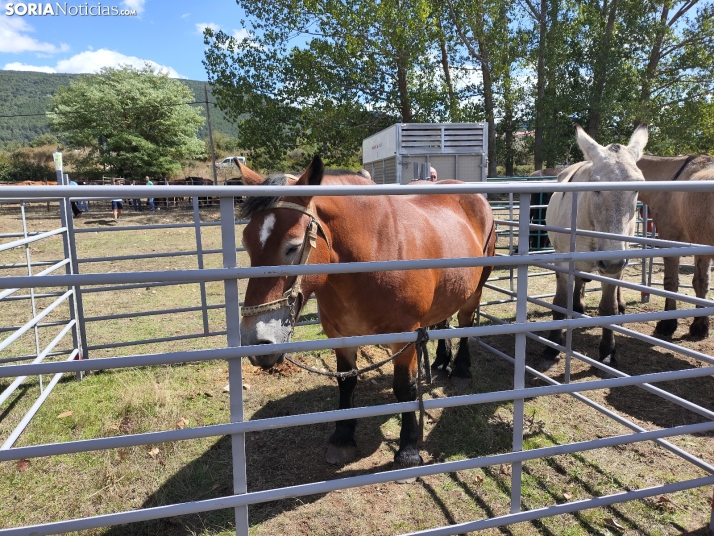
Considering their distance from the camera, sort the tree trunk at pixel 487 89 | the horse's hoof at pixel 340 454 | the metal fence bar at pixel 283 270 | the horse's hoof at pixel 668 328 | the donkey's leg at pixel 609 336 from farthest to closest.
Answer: the tree trunk at pixel 487 89, the horse's hoof at pixel 668 328, the donkey's leg at pixel 609 336, the horse's hoof at pixel 340 454, the metal fence bar at pixel 283 270

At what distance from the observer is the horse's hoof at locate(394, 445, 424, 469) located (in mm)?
2963

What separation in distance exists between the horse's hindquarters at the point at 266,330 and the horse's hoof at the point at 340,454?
54.6 inches

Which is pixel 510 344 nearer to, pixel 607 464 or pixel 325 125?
pixel 607 464

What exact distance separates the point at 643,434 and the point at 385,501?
148 cm

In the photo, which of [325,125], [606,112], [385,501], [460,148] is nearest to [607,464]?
[385,501]

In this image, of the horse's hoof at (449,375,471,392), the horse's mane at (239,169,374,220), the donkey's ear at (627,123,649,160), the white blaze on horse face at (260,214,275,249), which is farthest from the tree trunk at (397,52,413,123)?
the white blaze on horse face at (260,214,275,249)

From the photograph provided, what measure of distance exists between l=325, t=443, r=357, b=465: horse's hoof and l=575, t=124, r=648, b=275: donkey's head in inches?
98.1

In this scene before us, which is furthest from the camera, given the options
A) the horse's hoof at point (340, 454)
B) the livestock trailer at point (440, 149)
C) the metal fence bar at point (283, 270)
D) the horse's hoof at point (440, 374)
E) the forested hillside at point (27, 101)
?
the forested hillside at point (27, 101)

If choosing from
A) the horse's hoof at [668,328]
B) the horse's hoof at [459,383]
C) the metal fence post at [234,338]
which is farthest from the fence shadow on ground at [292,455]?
the horse's hoof at [668,328]

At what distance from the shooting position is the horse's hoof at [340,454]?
3049 millimetres

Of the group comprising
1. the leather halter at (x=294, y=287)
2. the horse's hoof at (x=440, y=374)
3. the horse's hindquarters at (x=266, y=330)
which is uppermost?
the leather halter at (x=294, y=287)

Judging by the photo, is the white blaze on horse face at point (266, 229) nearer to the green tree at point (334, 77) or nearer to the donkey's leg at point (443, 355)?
the donkey's leg at point (443, 355)

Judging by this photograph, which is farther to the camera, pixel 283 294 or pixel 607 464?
pixel 607 464

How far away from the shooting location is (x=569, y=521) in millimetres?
2439
